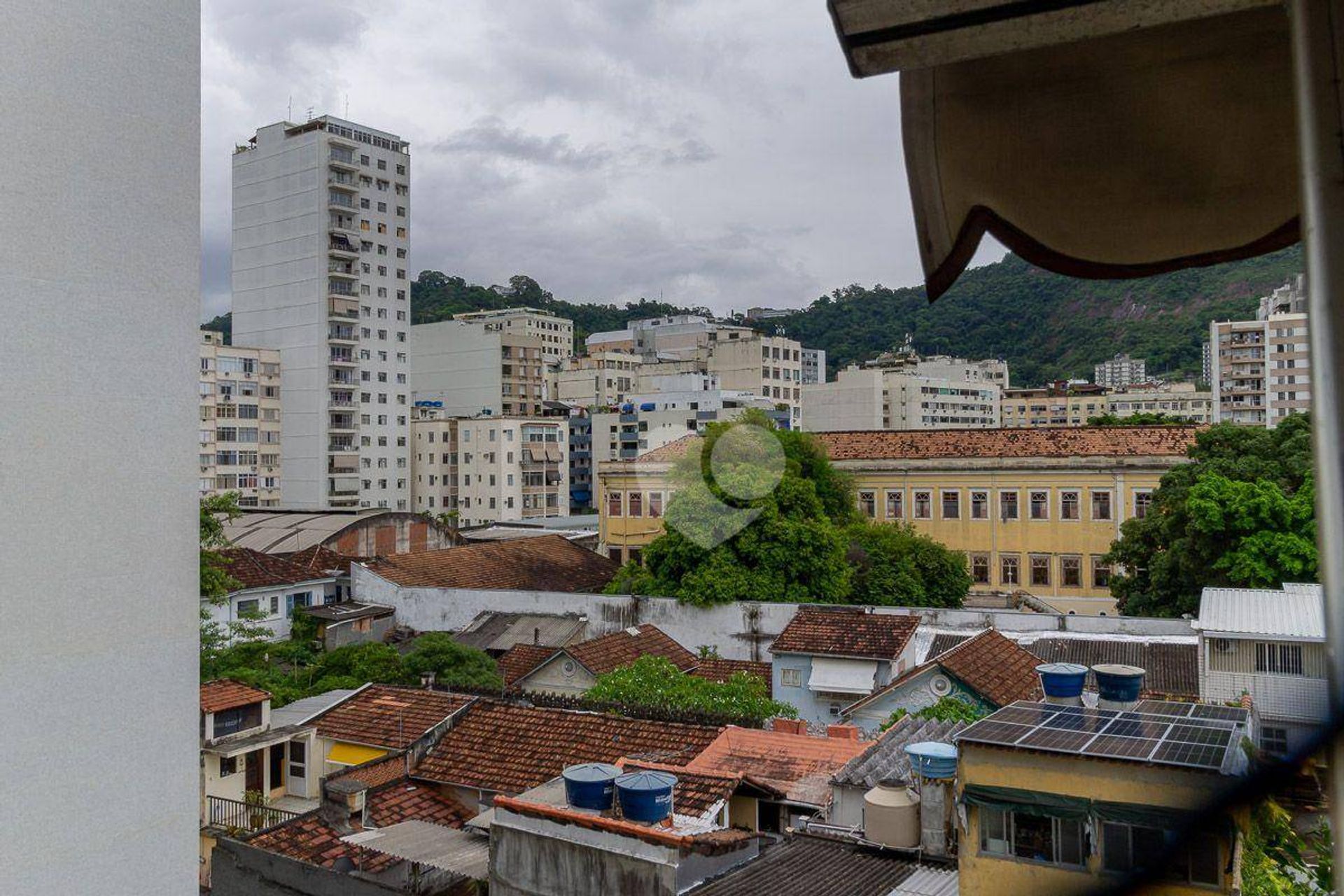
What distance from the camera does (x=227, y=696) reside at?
282 inches

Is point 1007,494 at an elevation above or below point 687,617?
above

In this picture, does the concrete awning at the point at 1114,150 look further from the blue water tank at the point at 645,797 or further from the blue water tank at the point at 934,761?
the blue water tank at the point at 934,761

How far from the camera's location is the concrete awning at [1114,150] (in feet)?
2.83

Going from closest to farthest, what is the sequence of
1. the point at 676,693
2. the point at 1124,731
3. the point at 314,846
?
the point at 1124,731 → the point at 314,846 → the point at 676,693

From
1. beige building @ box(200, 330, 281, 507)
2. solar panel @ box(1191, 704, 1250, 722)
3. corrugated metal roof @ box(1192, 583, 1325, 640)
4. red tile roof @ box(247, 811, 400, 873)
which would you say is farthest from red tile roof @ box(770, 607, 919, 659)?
beige building @ box(200, 330, 281, 507)

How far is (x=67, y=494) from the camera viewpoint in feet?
5.09

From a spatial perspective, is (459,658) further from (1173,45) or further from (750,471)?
(1173,45)

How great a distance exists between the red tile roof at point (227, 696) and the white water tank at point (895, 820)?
4896 mm

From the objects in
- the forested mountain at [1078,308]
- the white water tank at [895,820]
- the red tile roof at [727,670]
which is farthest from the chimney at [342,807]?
the red tile roof at [727,670]

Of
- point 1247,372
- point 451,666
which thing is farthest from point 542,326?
point 451,666

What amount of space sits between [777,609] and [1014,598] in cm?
542

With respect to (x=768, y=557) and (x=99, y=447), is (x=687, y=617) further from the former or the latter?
(x=99, y=447)

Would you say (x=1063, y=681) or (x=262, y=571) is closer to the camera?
(x=1063, y=681)

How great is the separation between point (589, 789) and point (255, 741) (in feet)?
14.0
